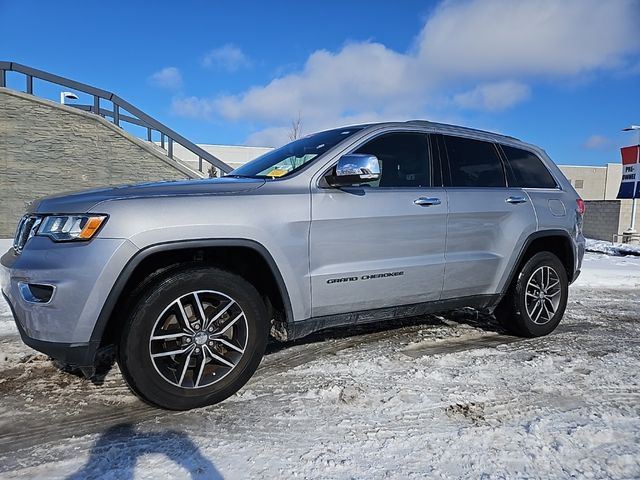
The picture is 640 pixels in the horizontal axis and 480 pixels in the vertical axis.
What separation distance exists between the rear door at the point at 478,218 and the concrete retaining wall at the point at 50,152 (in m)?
11.1

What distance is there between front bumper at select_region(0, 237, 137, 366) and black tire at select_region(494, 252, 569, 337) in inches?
→ 134

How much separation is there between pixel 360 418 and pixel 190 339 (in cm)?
113

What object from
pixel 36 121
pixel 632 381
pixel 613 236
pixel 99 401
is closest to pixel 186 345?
pixel 99 401

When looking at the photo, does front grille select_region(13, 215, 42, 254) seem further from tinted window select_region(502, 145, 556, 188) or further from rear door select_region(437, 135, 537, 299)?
tinted window select_region(502, 145, 556, 188)

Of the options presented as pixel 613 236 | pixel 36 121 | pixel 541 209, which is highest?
pixel 36 121

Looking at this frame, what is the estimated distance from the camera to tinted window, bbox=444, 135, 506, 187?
4.00m

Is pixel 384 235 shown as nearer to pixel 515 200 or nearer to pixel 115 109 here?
pixel 515 200

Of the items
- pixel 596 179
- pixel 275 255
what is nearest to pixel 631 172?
pixel 275 255

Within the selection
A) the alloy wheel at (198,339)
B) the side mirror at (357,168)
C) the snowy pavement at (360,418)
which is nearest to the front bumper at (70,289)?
the alloy wheel at (198,339)

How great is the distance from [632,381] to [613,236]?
783 inches

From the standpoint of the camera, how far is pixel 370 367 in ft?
11.6

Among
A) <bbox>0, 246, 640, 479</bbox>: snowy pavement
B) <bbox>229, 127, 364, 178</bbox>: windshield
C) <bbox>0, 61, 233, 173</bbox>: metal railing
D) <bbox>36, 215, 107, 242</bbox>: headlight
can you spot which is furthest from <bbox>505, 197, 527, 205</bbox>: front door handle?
<bbox>0, 61, 233, 173</bbox>: metal railing

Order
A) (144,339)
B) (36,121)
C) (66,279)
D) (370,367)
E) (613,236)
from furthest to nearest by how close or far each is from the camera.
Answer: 1. (613,236)
2. (36,121)
3. (370,367)
4. (144,339)
5. (66,279)

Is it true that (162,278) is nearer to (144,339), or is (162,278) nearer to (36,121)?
(144,339)
